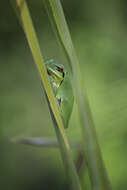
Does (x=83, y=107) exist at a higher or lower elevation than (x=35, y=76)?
higher

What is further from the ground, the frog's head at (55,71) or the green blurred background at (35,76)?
the frog's head at (55,71)

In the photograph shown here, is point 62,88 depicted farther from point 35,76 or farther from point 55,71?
point 35,76

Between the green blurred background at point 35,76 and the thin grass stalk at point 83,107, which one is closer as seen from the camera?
the thin grass stalk at point 83,107

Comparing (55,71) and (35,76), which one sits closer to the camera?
(55,71)

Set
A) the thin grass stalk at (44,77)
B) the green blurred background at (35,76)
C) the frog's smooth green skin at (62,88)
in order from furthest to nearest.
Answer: the green blurred background at (35,76), the frog's smooth green skin at (62,88), the thin grass stalk at (44,77)

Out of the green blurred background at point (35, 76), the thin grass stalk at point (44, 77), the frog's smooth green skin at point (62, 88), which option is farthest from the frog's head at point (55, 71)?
the green blurred background at point (35, 76)

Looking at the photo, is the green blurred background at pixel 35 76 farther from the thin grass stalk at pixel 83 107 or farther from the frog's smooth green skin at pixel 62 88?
the thin grass stalk at pixel 83 107

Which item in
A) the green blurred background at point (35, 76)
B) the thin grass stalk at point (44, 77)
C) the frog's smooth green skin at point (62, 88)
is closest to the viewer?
the thin grass stalk at point (44, 77)

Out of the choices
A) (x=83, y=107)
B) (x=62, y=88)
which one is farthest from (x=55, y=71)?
(x=83, y=107)
